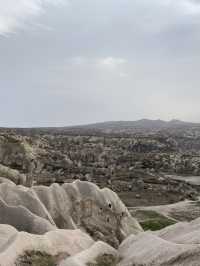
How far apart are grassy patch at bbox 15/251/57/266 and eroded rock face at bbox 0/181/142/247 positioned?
13.1 m

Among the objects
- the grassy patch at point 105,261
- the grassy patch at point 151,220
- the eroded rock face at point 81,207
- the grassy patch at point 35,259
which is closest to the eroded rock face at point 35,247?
the grassy patch at point 35,259

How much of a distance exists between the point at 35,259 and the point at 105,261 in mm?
2300

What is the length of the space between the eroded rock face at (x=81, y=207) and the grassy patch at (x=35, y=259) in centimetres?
1305

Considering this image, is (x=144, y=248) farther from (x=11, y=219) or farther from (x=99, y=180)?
(x=99, y=180)

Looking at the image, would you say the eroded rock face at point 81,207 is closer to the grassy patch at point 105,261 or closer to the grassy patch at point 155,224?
the grassy patch at point 105,261

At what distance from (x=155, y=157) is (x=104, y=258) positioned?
414 ft

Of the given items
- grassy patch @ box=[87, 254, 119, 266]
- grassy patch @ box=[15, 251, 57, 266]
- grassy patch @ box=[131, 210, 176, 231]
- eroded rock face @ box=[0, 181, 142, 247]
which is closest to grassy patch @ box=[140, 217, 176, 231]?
grassy patch @ box=[131, 210, 176, 231]

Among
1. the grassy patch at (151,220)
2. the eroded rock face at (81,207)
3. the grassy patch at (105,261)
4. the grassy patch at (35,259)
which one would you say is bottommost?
the grassy patch at (151,220)

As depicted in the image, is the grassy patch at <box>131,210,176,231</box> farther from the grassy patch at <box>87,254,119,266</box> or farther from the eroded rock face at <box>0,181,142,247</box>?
the grassy patch at <box>87,254,119,266</box>

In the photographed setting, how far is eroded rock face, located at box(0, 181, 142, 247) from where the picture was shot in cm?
3175

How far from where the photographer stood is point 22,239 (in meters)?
17.0

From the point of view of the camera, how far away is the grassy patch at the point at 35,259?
16.1m

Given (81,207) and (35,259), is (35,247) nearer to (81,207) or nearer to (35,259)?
(35,259)

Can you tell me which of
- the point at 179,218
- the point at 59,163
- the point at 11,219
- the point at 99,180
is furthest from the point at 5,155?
the point at 11,219
